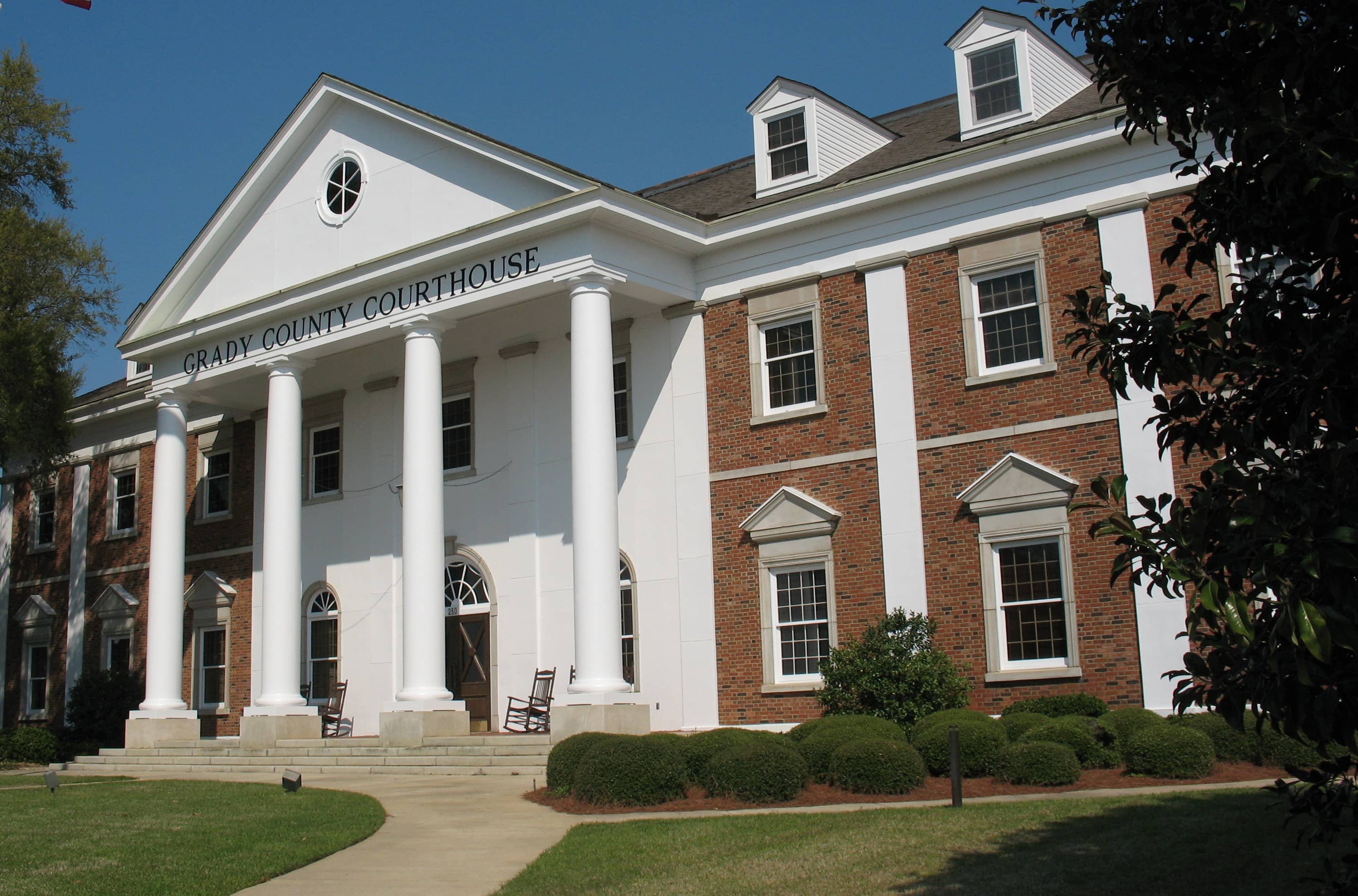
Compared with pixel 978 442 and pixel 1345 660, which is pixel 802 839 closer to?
pixel 1345 660

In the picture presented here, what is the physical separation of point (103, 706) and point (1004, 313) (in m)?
23.9

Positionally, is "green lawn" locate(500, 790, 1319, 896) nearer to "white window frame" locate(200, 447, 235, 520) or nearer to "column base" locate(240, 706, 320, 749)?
"column base" locate(240, 706, 320, 749)

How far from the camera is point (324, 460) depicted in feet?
99.6

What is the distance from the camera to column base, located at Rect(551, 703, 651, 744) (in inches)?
800

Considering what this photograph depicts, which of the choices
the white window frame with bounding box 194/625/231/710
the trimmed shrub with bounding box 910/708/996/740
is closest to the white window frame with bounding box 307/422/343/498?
the white window frame with bounding box 194/625/231/710

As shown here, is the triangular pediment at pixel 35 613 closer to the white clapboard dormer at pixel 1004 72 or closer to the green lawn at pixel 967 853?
the white clapboard dormer at pixel 1004 72

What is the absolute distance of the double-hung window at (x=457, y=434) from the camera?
2750 cm

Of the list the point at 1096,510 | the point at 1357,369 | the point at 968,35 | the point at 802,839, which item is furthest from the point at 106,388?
the point at 1357,369

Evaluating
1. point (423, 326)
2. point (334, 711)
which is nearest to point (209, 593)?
point (334, 711)

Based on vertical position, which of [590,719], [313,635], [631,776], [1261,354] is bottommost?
[631,776]

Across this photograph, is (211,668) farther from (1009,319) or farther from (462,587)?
(1009,319)

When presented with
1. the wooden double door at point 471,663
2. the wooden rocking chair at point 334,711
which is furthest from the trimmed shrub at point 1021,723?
the wooden rocking chair at point 334,711

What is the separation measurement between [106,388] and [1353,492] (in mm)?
40479

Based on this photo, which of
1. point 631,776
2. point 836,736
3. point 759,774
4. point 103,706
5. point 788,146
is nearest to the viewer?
point 759,774
